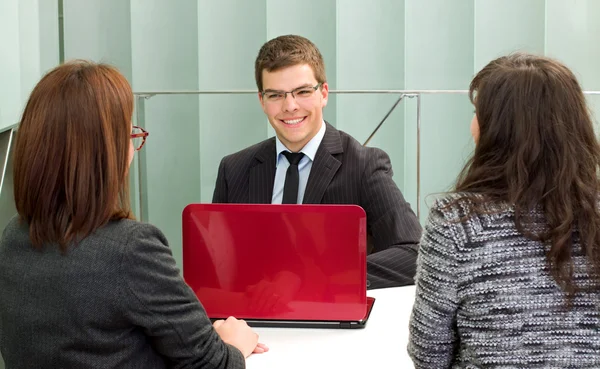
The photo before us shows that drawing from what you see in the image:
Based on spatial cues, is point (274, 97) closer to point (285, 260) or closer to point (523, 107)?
point (285, 260)

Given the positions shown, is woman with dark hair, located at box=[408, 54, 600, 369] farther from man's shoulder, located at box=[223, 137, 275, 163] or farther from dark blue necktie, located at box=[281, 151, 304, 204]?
man's shoulder, located at box=[223, 137, 275, 163]

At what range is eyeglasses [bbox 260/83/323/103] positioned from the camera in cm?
260

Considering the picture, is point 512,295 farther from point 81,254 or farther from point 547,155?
point 81,254

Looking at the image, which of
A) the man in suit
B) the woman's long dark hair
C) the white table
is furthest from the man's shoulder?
the woman's long dark hair

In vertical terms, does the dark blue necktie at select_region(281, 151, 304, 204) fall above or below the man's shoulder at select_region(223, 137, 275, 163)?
below

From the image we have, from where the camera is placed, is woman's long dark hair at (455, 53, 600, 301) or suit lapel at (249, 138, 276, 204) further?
suit lapel at (249, 138, 276, 204)

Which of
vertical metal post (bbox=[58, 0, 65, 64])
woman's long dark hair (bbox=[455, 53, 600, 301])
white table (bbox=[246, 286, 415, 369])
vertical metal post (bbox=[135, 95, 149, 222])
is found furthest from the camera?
vertical metal post (bbox=[58, 0, 65, 64])

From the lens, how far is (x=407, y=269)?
2.27 meters

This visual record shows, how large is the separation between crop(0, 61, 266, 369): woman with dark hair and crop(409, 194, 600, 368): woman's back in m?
0.47

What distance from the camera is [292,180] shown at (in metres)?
2.58

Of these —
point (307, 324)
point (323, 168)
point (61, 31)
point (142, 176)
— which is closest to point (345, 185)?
point (323, 168)

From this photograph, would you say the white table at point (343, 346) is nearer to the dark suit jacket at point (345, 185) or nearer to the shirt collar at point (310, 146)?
the dark suit jacket at point (345, 185)

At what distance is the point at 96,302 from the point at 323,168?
131 cm

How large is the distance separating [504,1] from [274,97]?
3.27 m
